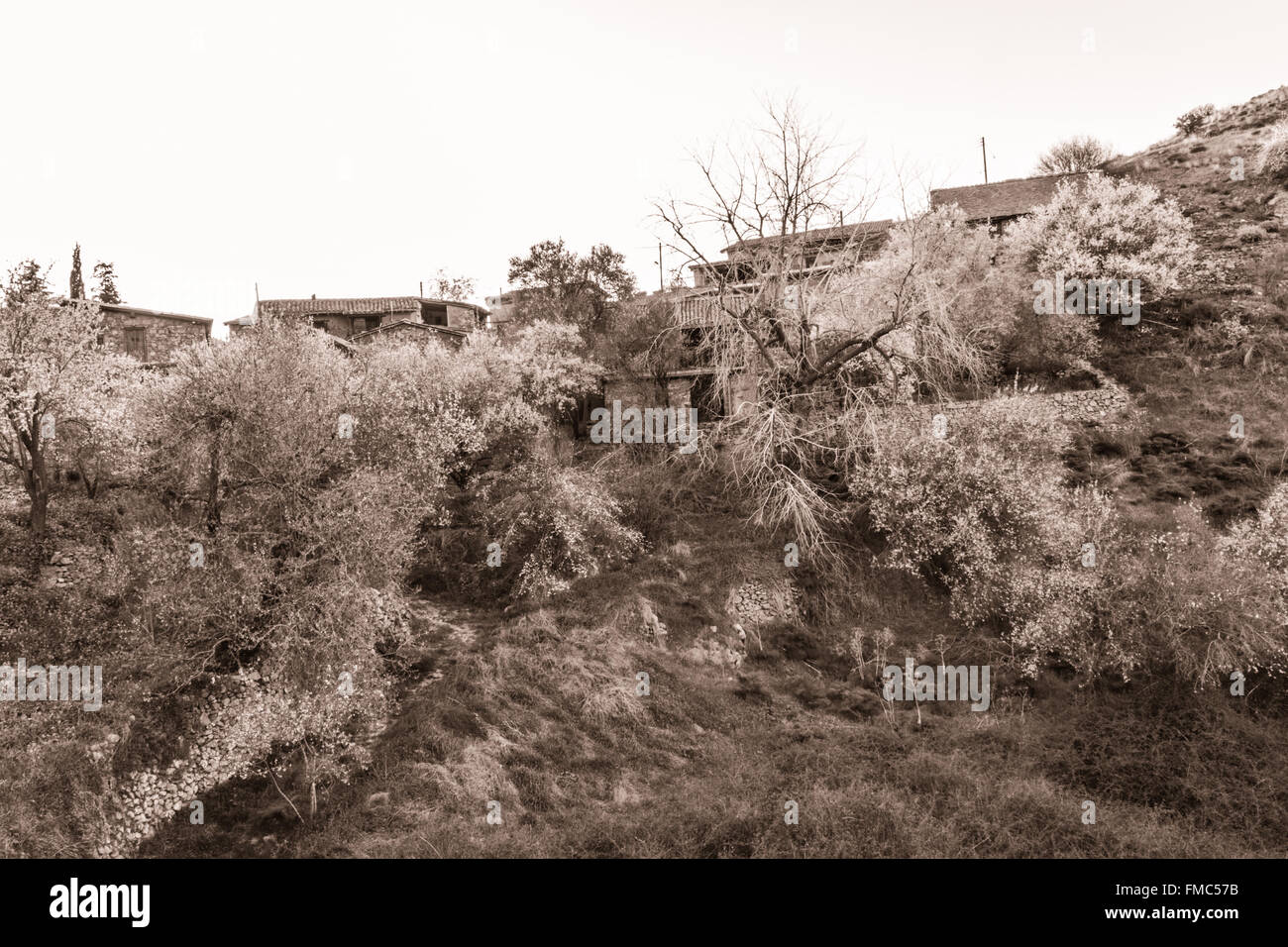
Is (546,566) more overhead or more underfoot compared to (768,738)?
more overhead

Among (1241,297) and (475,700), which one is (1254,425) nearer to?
(1241,297)

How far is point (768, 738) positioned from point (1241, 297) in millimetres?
25572

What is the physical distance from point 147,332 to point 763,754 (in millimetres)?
41347

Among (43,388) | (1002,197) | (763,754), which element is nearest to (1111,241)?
(1002,197)

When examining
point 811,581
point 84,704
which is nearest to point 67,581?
point 84,704

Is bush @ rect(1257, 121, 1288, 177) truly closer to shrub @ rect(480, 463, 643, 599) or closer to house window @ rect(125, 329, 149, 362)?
shrub @ rect(480, 463, 643, 599)

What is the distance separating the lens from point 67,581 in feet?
62.1

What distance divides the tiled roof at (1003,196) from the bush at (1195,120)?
847 centimetres

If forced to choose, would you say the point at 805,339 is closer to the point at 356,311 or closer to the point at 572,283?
the point at 572,283

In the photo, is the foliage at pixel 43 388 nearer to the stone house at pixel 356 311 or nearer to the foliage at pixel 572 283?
the foliage at pixel 572 283

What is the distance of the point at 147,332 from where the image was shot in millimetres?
41469

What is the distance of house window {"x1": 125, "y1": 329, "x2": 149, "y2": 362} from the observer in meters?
41.0

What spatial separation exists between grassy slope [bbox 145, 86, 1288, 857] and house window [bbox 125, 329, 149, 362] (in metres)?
32.2

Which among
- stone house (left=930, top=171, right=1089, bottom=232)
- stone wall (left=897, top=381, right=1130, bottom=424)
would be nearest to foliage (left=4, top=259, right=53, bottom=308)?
stone wall (left=897, top=381, right=1130, bottom=424)
